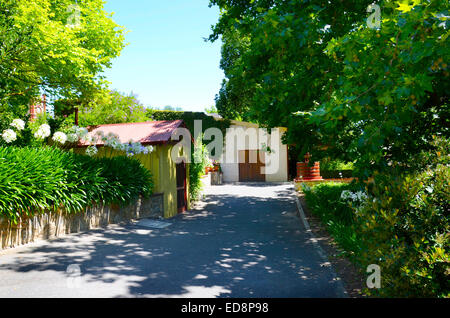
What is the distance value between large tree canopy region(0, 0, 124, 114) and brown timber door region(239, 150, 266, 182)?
1370 cm

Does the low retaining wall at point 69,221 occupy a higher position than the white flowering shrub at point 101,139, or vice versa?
the white flowering shrub at point 101,139

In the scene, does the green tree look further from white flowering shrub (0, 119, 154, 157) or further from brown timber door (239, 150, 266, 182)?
brown timber door (239, 150, 266, 182)

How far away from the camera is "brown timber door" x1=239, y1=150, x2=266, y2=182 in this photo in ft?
86.5

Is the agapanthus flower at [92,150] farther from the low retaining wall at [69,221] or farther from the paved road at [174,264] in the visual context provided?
the paved road at [174,264]

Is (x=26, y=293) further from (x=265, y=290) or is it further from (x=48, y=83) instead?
(x=48, y=83)

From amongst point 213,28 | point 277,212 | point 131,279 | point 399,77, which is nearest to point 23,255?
point 131,279

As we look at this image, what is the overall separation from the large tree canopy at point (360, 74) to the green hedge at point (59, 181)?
4.81 metres

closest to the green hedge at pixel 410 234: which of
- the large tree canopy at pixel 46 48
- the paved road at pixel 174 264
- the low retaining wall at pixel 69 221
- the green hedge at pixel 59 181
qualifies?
the paved road at pixel 174 264

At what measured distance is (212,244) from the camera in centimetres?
823

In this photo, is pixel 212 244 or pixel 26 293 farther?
pixel 212 244

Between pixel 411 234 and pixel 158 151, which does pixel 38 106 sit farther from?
pixel 411 234

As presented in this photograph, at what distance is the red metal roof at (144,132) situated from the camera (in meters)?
11.9

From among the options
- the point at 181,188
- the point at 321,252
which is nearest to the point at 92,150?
the point at 181,188

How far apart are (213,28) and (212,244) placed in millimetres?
8477
